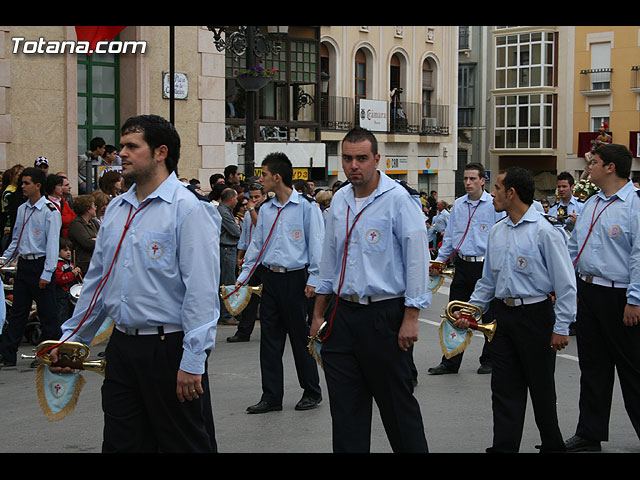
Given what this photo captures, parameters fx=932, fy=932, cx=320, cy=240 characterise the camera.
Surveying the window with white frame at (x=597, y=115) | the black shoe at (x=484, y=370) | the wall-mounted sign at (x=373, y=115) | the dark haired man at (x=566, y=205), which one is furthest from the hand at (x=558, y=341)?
the window with white frame at (x=597, y=115)

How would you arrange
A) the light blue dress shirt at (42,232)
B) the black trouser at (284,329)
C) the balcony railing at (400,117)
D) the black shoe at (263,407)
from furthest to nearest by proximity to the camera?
1. the balcony railing at (400,117)
2. the light blue dress shirt at (42,232)
3. the black trouser at (284,329)
4. the black shoe at (263,407)

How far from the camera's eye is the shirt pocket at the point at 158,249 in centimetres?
457

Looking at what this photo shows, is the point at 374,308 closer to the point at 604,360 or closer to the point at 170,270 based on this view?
the point at 170,270

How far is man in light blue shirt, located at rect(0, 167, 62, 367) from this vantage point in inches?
389

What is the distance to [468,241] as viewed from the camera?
9.77m

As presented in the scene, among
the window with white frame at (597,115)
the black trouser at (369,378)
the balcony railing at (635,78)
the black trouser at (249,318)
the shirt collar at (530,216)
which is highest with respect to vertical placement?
the balcony railing at (635,78)

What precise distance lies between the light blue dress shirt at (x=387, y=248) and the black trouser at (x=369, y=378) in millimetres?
119

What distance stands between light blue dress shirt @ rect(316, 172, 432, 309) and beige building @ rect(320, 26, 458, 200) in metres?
29.2

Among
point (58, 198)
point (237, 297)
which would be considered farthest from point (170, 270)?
point (58, 198)

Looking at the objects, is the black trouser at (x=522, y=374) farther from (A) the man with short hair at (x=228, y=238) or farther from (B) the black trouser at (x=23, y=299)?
(A) the man with short hair at (x=228, y=238)

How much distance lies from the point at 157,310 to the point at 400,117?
34.3m

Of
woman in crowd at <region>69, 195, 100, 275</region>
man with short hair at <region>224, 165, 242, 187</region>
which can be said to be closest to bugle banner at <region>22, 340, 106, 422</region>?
woman in crowd at <region>69, 195, 100, 275</region>

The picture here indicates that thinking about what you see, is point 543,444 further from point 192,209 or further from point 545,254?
point 192,209

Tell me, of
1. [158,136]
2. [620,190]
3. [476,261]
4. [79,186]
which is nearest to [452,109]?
[79,186]
